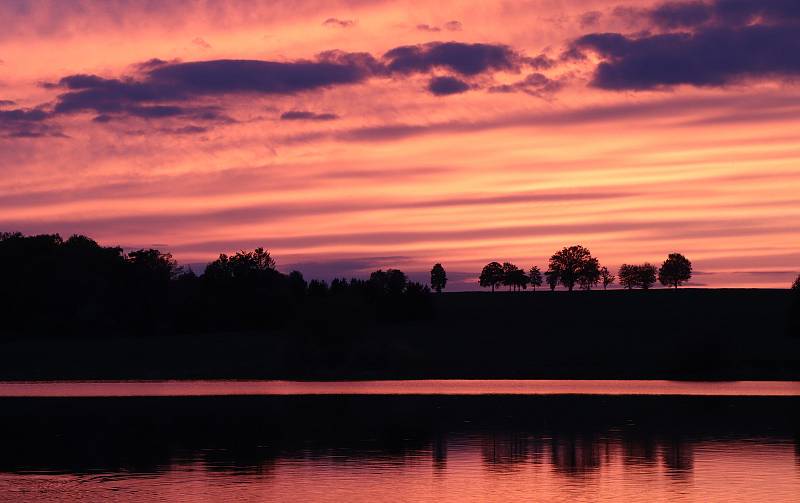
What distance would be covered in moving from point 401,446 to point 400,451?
169 cm

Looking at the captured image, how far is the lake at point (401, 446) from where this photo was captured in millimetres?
32688

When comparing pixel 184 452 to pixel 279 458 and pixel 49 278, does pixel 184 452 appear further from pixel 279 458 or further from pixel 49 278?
pixel 49 278

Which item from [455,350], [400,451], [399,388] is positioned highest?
[455,350]

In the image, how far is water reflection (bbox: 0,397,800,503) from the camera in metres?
32.5

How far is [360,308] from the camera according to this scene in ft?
335

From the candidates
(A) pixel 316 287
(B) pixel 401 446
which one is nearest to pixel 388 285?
(A) pixel 316 287

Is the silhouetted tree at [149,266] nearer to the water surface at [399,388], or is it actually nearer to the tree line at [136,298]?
the tree line at [136,298]

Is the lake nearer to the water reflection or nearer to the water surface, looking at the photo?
the water reflection

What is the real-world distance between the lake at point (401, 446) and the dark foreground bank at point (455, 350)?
22926 millimetres

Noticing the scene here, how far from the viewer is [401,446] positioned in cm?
4384

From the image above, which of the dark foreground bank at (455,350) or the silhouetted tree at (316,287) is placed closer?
the dark foreground bank at (455,350)

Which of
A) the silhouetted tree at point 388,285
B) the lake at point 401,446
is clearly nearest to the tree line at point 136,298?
the silhouetted tree at point 388,285

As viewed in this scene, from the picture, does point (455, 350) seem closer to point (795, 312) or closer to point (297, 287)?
point (795, 312)

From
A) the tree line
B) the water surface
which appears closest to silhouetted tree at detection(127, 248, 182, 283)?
the tree line
